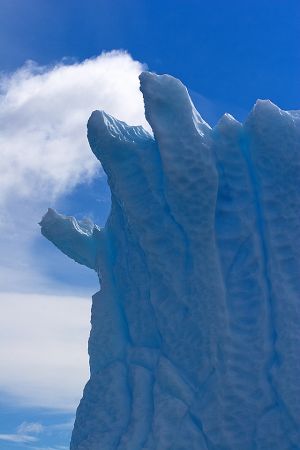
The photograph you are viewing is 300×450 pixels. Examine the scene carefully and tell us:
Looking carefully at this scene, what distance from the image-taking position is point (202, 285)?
10.1 m

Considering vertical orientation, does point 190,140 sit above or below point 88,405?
above

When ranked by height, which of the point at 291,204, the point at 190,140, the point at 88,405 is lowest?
the point at 88,405

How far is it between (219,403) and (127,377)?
69.0 inches

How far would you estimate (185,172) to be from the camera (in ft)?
33.1

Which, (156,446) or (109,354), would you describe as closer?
(156,446)

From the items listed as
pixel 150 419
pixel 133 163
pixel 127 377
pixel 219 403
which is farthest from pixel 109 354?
pixel 133 163

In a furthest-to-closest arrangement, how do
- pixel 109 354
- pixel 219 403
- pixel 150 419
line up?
pixel 109 354 < pixel 150 419 < pixel 219 403

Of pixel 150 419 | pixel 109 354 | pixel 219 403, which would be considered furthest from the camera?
pixel 109 354

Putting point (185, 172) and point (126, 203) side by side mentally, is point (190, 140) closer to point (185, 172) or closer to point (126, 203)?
point (185, 172)

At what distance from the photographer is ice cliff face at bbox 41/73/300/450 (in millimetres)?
9648

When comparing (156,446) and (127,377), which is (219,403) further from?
(127,377)

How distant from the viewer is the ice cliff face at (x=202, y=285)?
380 inches

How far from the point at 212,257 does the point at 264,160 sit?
1.57m

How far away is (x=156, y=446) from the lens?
9875 mm
